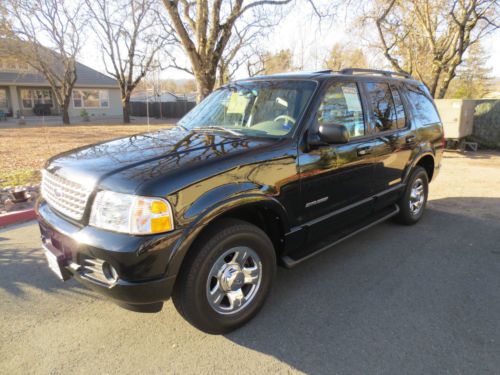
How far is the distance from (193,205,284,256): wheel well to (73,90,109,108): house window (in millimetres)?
35302

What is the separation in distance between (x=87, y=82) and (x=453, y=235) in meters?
34.6

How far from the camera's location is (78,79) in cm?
3253

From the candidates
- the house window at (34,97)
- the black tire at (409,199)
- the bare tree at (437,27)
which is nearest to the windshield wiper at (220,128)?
the black tire at (409,199)

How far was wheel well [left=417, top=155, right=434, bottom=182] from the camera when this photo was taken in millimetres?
5179

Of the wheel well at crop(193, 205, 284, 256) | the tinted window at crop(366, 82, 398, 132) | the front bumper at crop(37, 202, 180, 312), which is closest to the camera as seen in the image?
the front bumper at crop(37, 202, 180, 312)

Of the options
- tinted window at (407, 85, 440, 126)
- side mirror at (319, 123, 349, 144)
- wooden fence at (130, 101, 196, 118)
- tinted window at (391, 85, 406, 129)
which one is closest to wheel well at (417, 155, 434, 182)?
tinted window at (407, 85, 440, 126)

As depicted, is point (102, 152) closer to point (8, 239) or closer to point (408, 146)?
point (8, 239)

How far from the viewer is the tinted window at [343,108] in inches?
134

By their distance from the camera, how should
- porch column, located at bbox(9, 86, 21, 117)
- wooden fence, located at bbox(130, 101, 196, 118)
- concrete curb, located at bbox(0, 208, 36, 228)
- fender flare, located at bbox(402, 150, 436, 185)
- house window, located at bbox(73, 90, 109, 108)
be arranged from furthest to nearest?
wooden fence, located at bbox(130, 101, 196, 118)
house window, located at bbox(73, 90, 109, 108)
porch column, located at bbox(9, 86, 21, 117)
concrete curb, located at bbox(0, 208, 36, 228)
fender flare, located at bbox(402, 150, 436, 185)

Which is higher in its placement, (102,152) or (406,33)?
(406,33)

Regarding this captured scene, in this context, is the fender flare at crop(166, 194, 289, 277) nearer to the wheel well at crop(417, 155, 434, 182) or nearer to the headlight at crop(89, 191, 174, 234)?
the headlight at crop(89, 191, 174, 234)

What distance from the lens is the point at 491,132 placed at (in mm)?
12328

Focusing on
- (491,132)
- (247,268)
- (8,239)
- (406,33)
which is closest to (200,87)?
(8,239)

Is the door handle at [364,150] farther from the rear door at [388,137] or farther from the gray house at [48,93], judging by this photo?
the gray house at [48,93]
